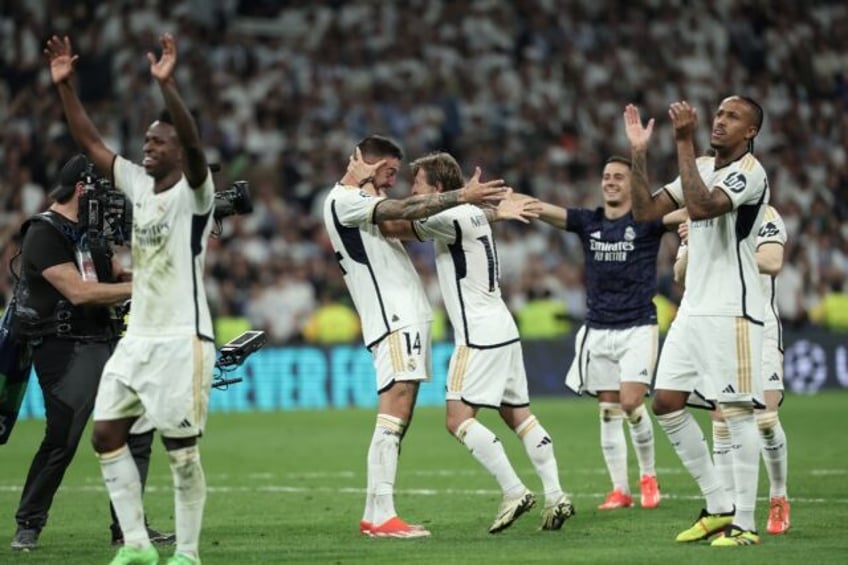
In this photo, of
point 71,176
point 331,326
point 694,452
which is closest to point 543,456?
point 694,452

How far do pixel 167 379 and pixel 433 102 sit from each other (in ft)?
76.1

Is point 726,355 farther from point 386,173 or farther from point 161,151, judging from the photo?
point 161,151

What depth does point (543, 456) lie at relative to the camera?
11.9 meters

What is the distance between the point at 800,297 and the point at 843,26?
9.66 metres

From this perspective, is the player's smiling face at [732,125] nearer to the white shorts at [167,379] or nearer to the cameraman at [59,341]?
the white shorts at [167,379]

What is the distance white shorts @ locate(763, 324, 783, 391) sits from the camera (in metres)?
12.2

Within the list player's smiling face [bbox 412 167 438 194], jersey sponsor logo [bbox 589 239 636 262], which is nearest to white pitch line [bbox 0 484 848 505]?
jersey sponsor logo [bbox 589 239 636 262]

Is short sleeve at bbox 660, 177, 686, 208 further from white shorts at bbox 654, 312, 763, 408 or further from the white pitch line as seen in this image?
the white pitch line

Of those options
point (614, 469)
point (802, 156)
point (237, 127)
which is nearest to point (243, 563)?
point (614, 469)

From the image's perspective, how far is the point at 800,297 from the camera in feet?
95.0

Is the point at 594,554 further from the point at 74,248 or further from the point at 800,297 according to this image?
the point at 800,297

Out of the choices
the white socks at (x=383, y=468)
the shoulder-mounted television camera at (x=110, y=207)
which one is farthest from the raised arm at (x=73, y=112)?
the white socks at (x=383, y=468)

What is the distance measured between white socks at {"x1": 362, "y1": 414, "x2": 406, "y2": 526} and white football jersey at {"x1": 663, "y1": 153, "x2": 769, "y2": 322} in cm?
242

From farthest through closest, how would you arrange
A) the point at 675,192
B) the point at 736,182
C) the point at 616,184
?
the point at 616,184 → the point at 675,192 → the point at 736,182
